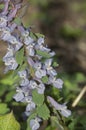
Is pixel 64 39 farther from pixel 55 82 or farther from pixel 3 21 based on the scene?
pixel 3 21

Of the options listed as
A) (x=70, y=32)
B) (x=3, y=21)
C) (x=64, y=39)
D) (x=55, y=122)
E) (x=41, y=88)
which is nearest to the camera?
(x=3, y=21)

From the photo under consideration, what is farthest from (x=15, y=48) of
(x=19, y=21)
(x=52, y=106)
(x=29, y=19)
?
(x=29, y=19)

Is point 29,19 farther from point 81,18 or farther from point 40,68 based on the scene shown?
point 40,68

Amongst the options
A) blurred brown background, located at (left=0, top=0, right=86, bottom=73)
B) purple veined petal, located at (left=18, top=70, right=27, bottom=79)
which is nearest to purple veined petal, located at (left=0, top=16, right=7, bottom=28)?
purple veined petal, located at (left=18, top=70, right=27, bottom=79)

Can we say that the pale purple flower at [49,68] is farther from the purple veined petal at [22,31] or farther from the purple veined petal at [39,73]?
the purple veined petal at [22,31]

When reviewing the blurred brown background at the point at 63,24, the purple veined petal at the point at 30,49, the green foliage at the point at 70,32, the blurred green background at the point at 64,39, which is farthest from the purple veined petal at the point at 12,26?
the green foliage at the point at 70,32

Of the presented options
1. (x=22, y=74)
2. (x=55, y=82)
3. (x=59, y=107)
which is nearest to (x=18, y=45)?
(x=22, y=74)
